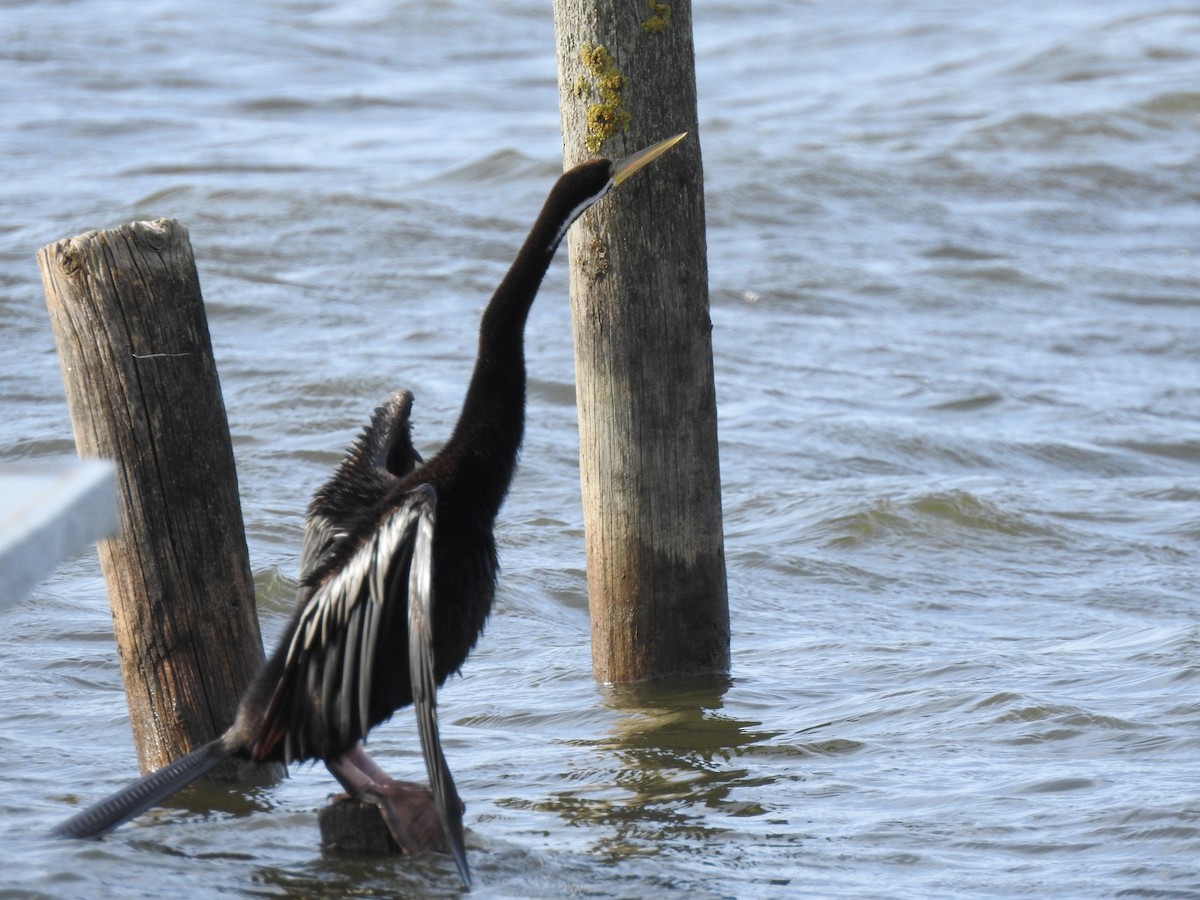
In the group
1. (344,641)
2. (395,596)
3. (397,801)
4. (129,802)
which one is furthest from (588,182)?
(129,802)

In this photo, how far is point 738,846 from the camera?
436cm

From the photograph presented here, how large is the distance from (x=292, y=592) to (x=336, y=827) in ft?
9.12

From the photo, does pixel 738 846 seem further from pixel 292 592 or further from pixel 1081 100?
pixel 1081 100

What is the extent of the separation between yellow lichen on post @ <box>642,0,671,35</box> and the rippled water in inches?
79.5

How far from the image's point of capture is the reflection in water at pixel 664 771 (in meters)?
4.48

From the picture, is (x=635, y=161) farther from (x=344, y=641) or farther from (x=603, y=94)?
(x=344, y=641)

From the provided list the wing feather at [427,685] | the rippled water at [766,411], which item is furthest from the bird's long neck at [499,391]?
the rippled water at [766,411]

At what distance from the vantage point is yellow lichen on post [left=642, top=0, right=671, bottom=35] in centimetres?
482

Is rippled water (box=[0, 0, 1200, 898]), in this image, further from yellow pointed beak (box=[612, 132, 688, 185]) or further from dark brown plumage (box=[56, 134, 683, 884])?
Result: yellow pointed beak (box=[612, 132, 688, 185])

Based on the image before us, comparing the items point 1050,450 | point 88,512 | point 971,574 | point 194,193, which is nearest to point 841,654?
point 971,574

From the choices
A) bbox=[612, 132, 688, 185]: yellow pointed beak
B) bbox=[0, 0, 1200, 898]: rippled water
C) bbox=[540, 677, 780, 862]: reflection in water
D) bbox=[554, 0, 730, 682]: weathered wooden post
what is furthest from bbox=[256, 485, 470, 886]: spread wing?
bbox=[554, 0, 730, 682]: weathered wooden post

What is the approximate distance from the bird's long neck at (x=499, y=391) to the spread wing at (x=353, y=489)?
285mm

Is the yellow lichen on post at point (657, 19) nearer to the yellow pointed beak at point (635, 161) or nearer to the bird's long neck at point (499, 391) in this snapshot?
the yellow pointed beak at point (635, 161)

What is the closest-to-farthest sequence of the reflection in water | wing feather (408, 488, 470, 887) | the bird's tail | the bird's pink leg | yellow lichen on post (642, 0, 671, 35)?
wing feather (408, 488, 470, 887)
the bird's tail
the bird's pink leg
the reflection in water
yellow lichen on post (642, 0, 671, 35)
